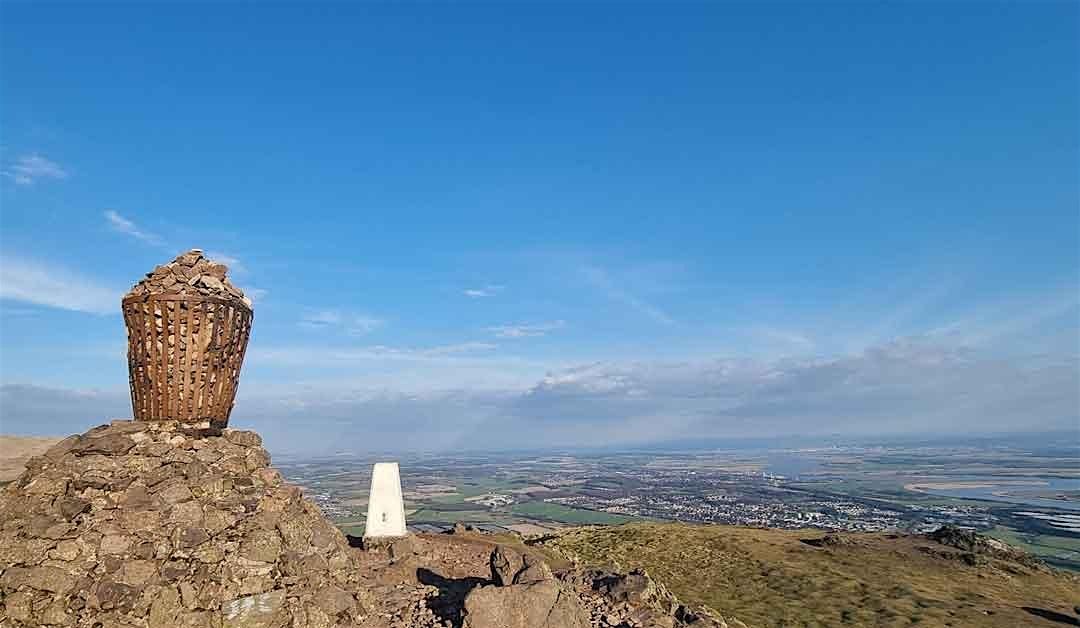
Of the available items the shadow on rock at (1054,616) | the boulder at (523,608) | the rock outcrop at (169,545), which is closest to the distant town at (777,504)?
the shadow on rock at (1054,616)

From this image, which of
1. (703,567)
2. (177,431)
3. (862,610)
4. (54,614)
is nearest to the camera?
(54,614)

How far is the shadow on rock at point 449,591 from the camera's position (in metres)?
10.9

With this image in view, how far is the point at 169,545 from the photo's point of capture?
31.7ft

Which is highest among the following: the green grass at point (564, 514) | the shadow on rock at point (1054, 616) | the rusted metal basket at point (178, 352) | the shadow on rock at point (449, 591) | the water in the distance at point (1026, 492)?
the rusted metal basket at point (178, 352)

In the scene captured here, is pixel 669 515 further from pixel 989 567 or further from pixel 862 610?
pixel 862 610

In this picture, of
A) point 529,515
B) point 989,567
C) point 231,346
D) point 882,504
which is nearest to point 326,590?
point 231,346

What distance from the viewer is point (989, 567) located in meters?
23.5

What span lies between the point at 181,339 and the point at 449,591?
7096mm

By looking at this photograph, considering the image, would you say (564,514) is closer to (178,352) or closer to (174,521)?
(178,352)

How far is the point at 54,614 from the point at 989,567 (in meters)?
29.4

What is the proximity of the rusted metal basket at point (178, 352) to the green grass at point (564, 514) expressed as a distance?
57.3m

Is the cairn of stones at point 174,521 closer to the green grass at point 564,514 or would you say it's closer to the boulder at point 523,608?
the boulder at point 523,608

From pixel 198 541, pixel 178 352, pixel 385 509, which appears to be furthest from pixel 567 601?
pixel 178 352

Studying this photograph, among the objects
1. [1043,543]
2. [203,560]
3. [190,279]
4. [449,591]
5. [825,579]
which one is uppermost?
[190,279]
